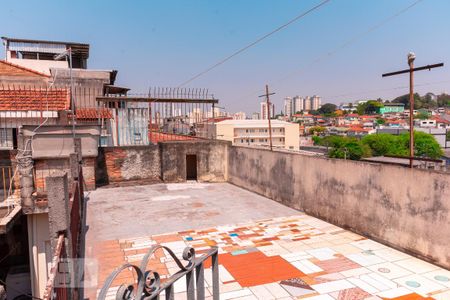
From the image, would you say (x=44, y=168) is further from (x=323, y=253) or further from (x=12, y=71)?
(x=12, y=71)

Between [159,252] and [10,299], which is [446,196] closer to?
[159,252]

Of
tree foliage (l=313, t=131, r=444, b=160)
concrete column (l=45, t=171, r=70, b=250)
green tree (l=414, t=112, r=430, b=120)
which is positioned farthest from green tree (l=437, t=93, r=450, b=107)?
concrete column (l=45, t=171, r=70, b=250)

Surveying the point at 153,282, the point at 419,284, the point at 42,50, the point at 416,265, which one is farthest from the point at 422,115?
the point at 153,282

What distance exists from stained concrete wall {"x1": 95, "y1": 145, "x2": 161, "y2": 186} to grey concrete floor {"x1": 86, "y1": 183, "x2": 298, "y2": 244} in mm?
673

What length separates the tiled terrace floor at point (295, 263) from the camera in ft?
15.5

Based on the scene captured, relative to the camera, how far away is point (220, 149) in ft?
44.6

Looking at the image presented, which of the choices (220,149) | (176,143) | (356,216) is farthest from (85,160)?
(356,216)

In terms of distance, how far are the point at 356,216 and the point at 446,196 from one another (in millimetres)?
2093

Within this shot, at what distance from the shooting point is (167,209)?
929 cm

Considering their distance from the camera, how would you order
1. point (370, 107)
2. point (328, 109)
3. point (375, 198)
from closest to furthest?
1. point (375, 198)
2. point (370, 107)
3. point (328, 109)

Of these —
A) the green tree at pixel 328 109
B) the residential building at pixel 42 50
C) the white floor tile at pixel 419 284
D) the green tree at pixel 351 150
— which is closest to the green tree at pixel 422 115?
the green tree at pixel 351 150

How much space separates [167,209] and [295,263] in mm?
4662

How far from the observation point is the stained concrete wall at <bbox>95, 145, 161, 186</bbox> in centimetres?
1225

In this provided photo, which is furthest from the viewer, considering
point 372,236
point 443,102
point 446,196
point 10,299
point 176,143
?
point 443,102
